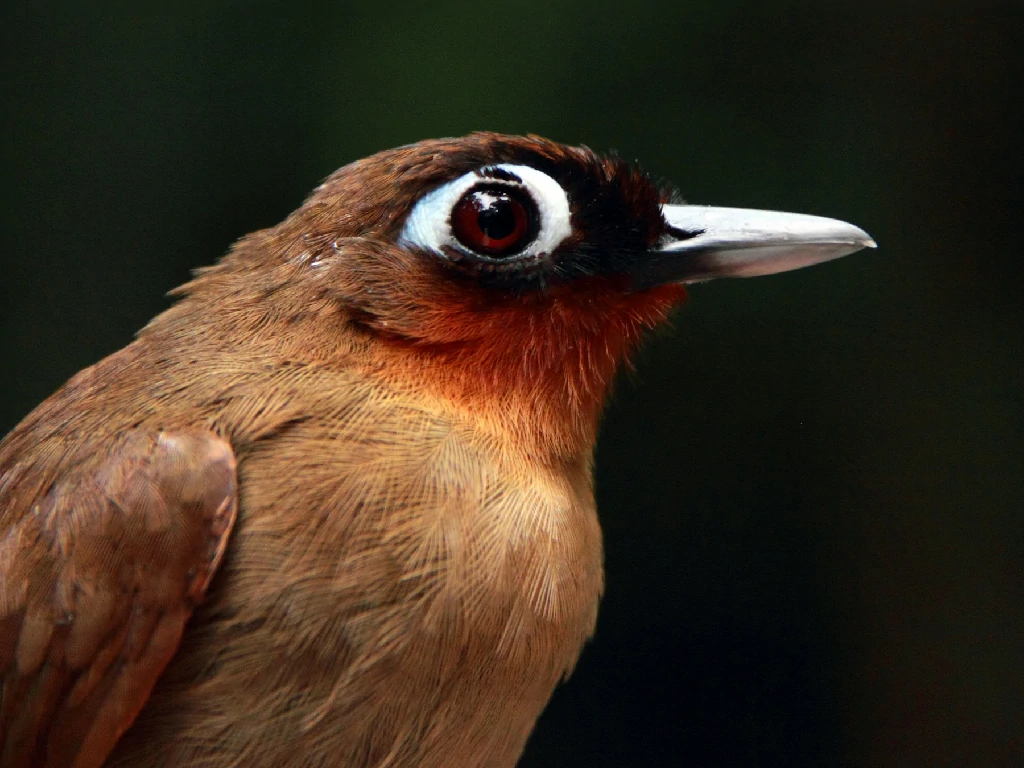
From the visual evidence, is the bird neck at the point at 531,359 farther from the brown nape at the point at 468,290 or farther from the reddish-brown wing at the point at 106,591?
the reddish-brown wing at the point at 106,591

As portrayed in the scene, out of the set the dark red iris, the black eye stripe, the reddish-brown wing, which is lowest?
the reddish-brown wing

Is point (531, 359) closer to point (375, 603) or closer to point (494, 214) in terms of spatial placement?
point (494, 214)

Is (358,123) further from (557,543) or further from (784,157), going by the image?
(557,543)

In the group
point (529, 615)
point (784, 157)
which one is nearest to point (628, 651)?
point (784, 157)

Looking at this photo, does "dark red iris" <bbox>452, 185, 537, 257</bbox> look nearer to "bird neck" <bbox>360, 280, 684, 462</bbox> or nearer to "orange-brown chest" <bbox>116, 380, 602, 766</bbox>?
"bird neck" <bbox>360, 280, 684, 462</bbox>

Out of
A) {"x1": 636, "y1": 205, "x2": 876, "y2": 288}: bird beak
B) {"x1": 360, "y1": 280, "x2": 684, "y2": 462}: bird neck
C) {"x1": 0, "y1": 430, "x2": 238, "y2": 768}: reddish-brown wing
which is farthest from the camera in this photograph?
{"x1": 636, "y1": 205, "x2": 876, "y2": 288}: bird beak

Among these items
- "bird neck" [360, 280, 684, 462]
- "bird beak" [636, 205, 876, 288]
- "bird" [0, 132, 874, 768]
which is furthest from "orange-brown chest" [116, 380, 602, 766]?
"bird beak" [636, 205, 876, 288]

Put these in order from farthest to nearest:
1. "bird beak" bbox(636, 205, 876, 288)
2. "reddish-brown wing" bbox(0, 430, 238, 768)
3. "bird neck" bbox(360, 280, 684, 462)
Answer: "bird beak" bbox(636, 205, 876, 288) → "bird neck" bbox(360, 280, 684, 462) → "reddish-brown wing" bbox(0, 430, 238, 768)

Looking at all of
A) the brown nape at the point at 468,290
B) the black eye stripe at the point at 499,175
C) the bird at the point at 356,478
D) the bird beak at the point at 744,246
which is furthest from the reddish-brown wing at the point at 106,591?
the bird beak at the point at 744,246
